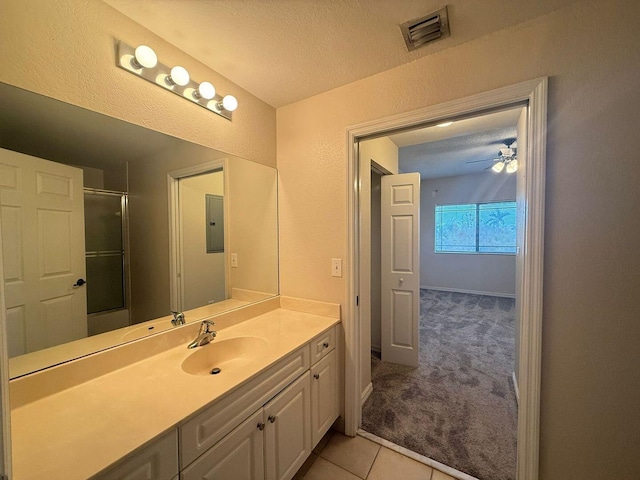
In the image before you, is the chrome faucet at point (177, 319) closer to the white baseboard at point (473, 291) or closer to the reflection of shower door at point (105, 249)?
the reflection of shower door at point (105, 249)

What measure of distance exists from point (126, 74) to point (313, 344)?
161cm

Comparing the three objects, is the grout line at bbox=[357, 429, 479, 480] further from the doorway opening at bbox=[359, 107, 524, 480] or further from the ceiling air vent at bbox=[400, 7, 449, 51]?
the ceiling air vent at bbox=[400, 7, 449, 51]

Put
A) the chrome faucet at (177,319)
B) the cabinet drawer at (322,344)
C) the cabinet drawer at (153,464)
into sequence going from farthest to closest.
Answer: the cabinet drawer at (322,344) < the chrome faucet at (177,319) < the cabinet drawer at (153,464)

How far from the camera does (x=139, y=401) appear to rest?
855 millimetres

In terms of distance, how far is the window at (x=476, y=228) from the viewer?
5051mm

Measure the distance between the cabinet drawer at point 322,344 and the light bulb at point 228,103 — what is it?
1455 millimetres

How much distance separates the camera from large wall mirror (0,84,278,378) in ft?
2.88

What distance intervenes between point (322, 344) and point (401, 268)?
1.37 metres

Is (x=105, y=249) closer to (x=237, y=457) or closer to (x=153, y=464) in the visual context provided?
(x=153, y=464)

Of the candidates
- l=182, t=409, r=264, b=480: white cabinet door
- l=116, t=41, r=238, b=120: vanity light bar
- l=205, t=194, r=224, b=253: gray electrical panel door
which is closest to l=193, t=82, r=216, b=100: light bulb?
l=116, t=41, r=238, b=120: vanity light bar

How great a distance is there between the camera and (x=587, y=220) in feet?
3.40

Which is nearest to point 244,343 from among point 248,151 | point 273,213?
point 273,213

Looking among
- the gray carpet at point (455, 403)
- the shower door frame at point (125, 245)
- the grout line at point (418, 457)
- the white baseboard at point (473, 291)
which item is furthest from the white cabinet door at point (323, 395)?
the white baseboard at point (473, 291)

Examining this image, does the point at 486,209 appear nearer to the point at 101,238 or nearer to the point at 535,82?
the point at 535,82
